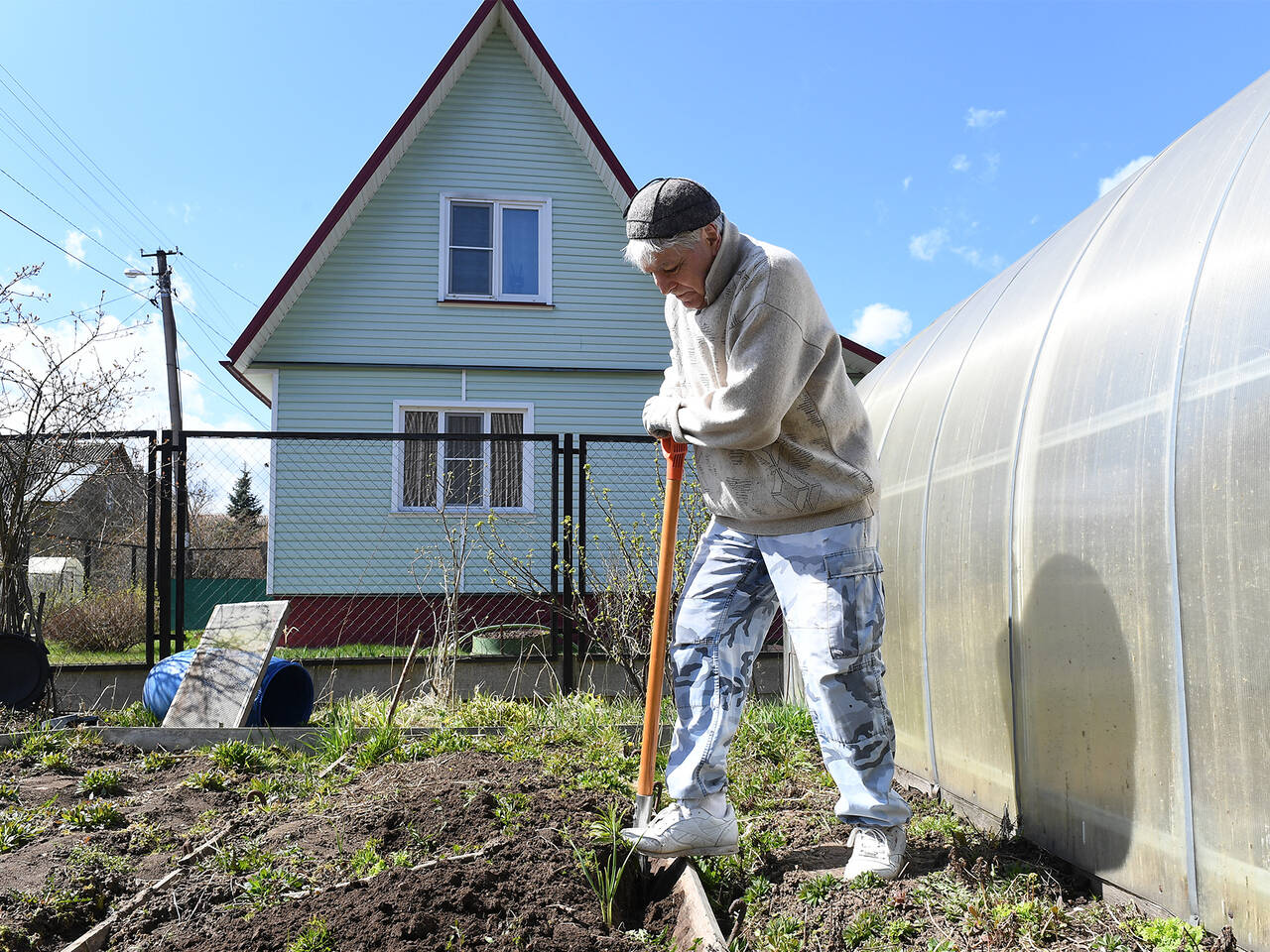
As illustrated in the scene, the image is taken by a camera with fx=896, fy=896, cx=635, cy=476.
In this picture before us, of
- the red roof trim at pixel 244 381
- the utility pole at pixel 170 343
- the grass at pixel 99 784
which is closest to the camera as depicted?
the grass at pixel 99 784

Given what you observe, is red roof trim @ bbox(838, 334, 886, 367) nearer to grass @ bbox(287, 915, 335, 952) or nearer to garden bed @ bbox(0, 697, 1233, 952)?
garden bed @ bbox(0, 697, 1233, 952)

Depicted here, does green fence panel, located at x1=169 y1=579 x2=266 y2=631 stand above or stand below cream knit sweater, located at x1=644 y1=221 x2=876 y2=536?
below

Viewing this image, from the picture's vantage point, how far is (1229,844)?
1.90 metres

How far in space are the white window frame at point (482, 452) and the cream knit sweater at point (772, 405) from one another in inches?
246

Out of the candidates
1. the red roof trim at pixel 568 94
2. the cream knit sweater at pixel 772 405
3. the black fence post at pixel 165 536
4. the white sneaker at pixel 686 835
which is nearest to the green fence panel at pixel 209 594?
the black fence post at pixel 165 536

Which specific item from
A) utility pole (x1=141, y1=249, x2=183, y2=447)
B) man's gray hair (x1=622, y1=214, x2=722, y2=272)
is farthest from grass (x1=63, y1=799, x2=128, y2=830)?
utility pole (x1=141, y1=249, x2=183, y2=447)

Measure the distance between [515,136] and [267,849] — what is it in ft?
31.5

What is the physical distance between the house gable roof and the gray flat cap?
8413 mm

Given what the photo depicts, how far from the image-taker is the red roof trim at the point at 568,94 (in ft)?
34.6

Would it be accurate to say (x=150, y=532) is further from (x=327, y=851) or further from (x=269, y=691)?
(x=327, y=851)

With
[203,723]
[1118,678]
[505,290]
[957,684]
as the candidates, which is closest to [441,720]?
[203,723]

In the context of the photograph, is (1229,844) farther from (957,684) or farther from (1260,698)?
(957,684)

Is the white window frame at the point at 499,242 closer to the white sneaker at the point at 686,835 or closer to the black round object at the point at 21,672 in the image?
the black round object at the point at 21,672

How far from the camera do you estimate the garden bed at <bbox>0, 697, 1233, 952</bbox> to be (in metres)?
2.19
